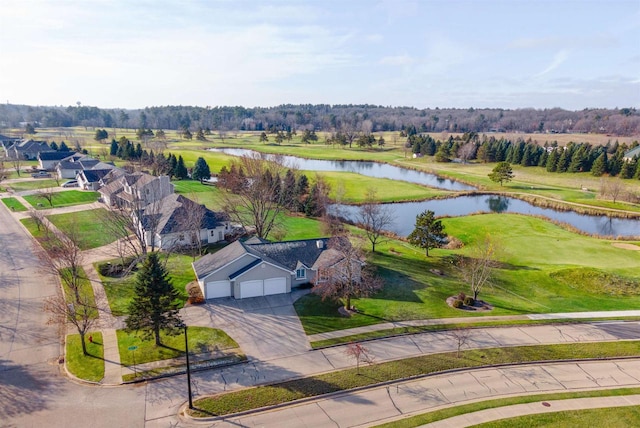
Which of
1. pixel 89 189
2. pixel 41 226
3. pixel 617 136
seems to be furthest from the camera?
pixel 617 136

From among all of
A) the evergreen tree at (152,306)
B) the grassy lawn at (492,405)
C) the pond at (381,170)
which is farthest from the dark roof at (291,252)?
the pond at (381,170)

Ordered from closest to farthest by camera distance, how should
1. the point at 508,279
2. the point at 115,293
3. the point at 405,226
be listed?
Result: the point at 115,293
the point at 508,279
the point at 405,226

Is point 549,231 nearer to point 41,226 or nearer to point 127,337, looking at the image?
point 127,337

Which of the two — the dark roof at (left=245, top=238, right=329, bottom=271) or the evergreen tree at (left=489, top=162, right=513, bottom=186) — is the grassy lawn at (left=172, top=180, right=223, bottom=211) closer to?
the dark roof at (left=245, top=238, right=329, bottom=271)

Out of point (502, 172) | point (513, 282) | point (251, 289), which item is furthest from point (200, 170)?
point (513, 282)

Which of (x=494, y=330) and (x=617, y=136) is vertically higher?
(x=617, y=136)

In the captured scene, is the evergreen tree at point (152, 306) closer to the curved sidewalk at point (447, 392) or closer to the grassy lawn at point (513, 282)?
the curved sidewalk at point (447, 392)

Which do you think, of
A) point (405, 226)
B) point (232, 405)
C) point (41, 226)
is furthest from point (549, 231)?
point (41, 226)

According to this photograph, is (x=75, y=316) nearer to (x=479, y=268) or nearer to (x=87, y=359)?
(x=87, y=359)
